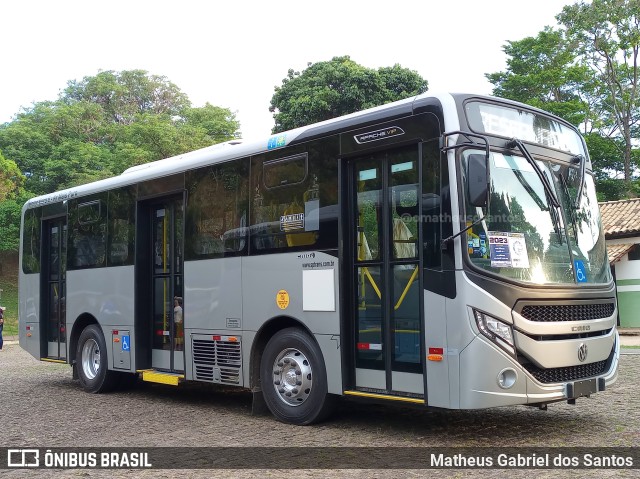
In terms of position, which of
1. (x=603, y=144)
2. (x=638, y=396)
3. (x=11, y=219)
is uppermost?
(x=603, y=144)

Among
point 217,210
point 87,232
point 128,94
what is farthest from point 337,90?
point 128,94

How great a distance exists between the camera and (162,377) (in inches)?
406

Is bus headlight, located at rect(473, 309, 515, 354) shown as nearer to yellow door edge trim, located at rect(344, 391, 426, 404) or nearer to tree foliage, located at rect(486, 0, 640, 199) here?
yellow door edge trim, located at rect(344, 391, 426, 404)

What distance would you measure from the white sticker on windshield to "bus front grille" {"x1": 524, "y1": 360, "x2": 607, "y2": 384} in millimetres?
945

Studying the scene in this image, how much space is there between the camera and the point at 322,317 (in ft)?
26.2

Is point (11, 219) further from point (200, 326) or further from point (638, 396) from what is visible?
point (638, 396)

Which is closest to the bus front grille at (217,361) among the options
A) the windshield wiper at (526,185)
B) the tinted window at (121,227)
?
the tinted window at (121,227)

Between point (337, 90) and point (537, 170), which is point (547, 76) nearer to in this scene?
point (337, 90)

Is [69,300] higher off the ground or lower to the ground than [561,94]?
lower

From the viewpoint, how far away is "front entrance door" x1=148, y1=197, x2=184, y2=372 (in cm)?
1037

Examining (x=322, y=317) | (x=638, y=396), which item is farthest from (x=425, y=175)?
(x=638, y=396)

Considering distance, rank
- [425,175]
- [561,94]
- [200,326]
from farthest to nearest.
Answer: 1. [561,94]
2. [200,326]
3. [425,175]

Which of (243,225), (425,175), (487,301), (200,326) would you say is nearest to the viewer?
(487,301)

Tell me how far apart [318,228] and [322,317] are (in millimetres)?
980
